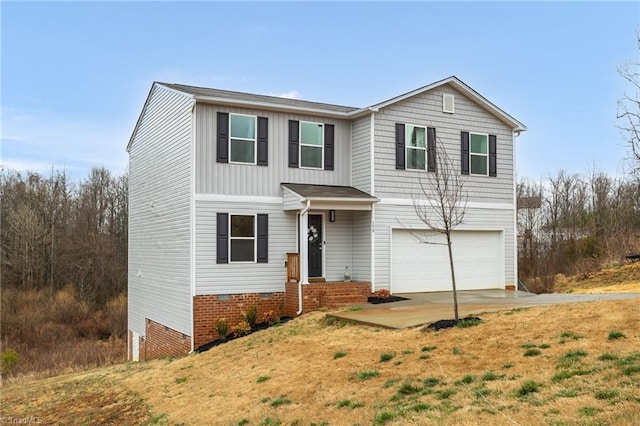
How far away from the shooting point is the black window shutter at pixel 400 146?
17.4 metres

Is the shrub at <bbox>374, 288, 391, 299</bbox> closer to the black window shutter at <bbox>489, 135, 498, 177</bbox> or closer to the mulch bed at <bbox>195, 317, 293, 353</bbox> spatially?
the mulch bed at <bbox>195, 317, 293, 353</bbox>

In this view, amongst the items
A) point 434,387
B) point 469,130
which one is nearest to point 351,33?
point 469,130

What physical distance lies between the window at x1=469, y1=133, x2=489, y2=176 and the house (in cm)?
5

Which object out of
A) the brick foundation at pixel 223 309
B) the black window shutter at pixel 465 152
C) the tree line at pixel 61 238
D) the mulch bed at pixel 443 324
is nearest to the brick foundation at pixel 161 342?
the brick foundation at pixel 223 309

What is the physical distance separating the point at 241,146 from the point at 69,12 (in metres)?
6.86

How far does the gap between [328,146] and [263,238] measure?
3465 millimetres

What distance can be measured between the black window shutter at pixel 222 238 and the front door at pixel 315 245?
253 centimetres

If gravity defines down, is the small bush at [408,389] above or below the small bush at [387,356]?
below

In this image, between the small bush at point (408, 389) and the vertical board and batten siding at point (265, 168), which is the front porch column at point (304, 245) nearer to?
the vertical board and batten siding at point (265, 168)

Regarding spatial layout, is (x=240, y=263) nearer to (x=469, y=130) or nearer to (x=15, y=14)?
(x=469, y=130)

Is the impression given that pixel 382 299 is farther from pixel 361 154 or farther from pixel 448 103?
pixel 448 103

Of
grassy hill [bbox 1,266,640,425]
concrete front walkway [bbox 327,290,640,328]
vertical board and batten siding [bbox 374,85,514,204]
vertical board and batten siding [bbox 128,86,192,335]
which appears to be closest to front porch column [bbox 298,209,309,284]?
concrete front walkway [bbox 327,290,640,328]

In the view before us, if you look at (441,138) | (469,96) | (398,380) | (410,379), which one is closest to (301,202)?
(441,138)

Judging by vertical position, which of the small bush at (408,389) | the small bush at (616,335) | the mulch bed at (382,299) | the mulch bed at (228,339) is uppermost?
the small bush at (616,335)
